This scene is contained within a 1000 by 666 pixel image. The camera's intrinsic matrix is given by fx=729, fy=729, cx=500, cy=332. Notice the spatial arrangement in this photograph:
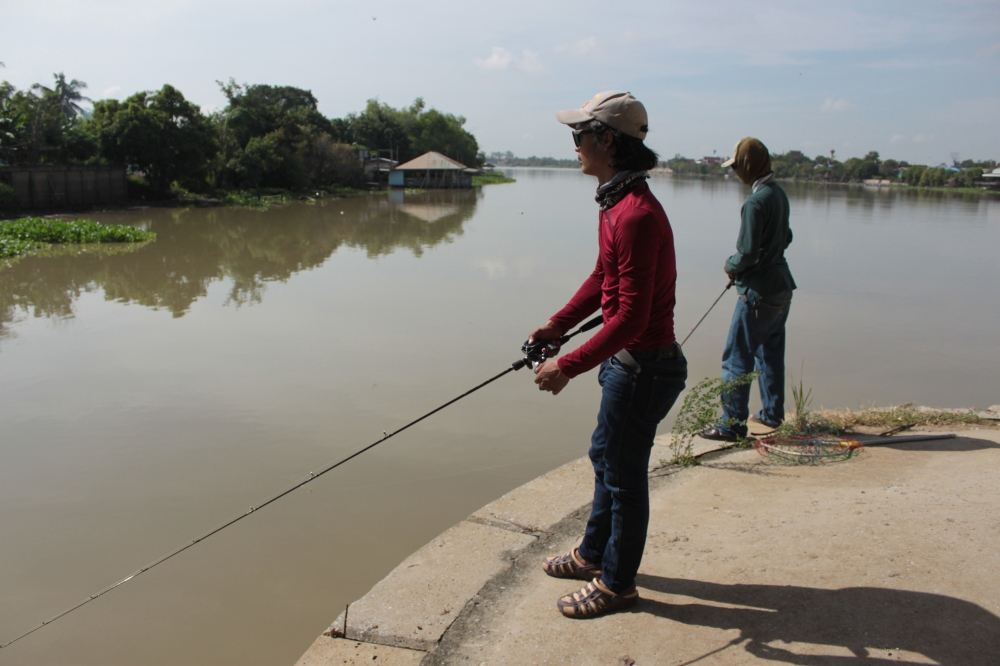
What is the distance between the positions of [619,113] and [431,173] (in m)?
52.7

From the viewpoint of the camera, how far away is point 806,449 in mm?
3984

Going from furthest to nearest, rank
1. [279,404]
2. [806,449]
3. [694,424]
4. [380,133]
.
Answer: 1. [380,133]
2. [279,404]
3. [694,424]
4. [806,449]

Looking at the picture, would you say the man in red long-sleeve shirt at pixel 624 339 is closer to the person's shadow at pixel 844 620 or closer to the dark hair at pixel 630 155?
the dark hair at pixel 630 155

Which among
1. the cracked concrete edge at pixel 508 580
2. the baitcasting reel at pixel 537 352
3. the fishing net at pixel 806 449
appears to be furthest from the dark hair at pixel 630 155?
the fishing net at pixel 806 449

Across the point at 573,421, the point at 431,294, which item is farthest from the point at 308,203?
the point at 573,421

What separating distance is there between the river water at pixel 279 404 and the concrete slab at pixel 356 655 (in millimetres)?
672

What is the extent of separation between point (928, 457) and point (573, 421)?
253 centimetres

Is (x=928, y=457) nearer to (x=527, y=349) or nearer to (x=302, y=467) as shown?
(x=527, y=349)

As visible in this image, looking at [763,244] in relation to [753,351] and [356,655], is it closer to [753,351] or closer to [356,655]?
[753,351]

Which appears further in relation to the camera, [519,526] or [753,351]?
[753,351]

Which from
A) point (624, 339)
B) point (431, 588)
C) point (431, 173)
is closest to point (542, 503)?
point (431, 588)

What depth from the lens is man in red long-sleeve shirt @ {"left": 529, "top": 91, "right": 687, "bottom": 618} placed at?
85.8 inches

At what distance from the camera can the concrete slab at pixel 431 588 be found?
248cm

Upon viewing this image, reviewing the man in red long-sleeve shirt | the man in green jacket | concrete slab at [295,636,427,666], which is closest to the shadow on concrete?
the man in green jacket
